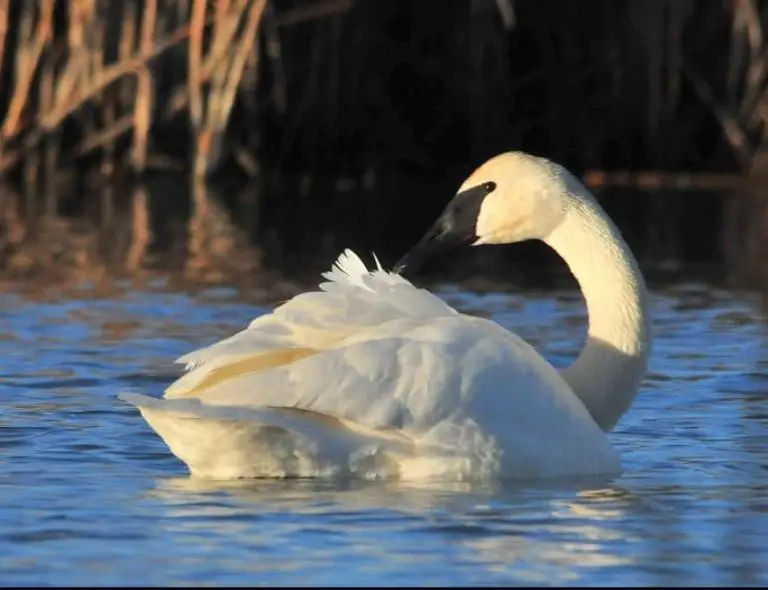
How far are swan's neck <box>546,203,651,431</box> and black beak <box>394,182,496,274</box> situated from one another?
0.29 meters

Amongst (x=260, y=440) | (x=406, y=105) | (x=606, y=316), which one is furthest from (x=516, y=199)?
(x=406, y=105)

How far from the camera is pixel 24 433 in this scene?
7.84m

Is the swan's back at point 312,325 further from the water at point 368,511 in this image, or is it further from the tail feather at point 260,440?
the water at point 368,511

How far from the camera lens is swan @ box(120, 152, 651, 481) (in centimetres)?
655

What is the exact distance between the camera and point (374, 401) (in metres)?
6.52

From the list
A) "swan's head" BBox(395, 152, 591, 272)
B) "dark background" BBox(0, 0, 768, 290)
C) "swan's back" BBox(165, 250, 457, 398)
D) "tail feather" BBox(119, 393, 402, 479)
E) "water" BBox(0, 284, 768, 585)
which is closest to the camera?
"water" BBox(0, 284, 768, 585)

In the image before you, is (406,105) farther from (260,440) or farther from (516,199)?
(260,440)

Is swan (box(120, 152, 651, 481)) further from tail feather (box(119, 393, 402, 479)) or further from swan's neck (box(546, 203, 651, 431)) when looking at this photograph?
swan's neck (box(546, 203, 651, 431))

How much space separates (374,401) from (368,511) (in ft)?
1.30

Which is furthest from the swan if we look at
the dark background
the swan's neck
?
the dark background

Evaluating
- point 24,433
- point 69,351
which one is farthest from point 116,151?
point 24,433

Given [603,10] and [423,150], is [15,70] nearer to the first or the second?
[423,150]

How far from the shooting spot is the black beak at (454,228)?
777cm

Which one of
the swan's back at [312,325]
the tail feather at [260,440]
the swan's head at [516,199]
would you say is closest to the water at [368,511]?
the tail feather at [260,440]
